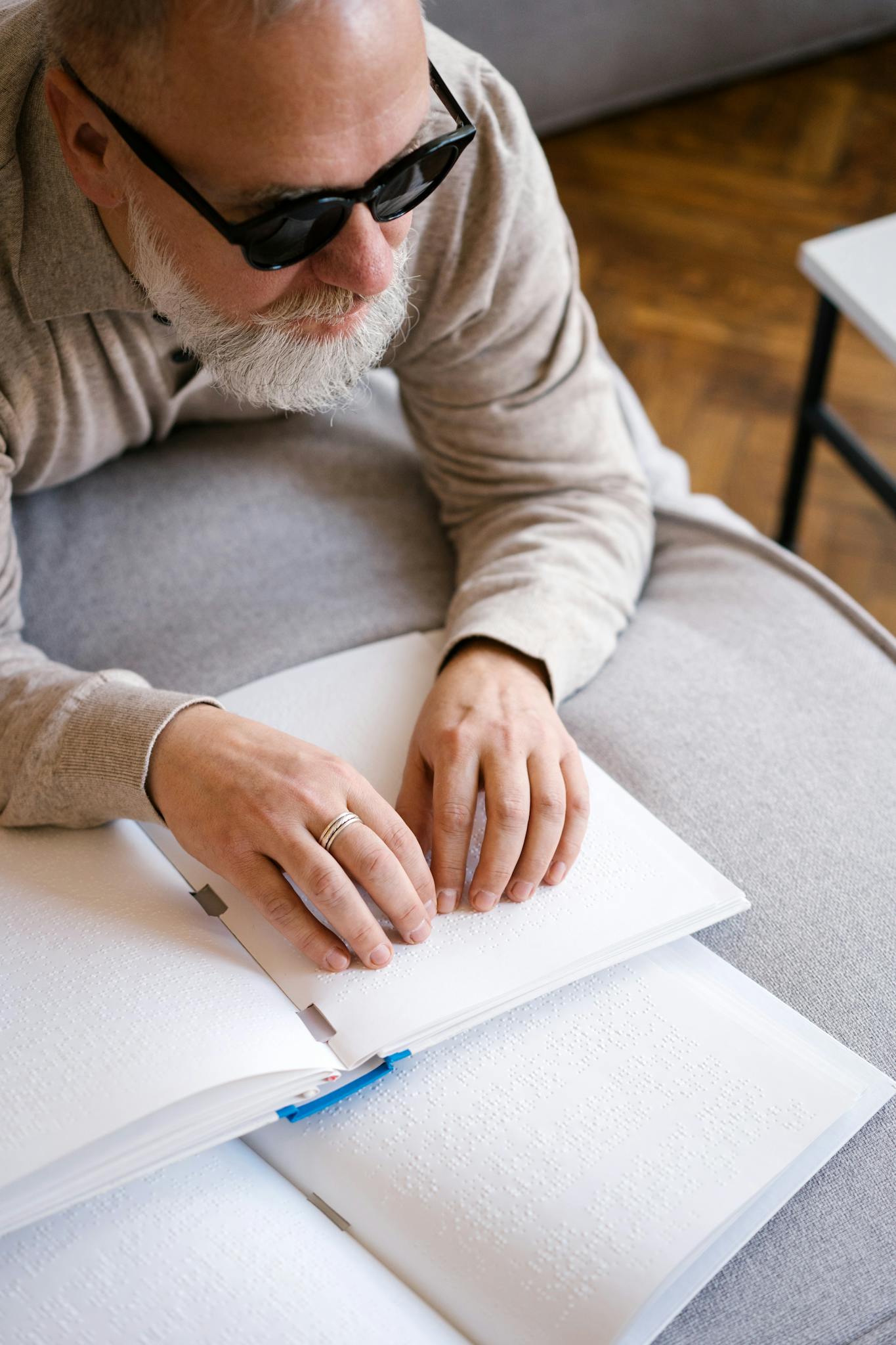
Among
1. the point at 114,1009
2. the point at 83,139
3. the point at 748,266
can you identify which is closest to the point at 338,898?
the point at 114,1009

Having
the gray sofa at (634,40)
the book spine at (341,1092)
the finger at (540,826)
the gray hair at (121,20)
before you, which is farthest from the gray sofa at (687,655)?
the gray sofa at (634,40)

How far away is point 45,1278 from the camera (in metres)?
0.64

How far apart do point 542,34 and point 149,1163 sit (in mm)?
2144

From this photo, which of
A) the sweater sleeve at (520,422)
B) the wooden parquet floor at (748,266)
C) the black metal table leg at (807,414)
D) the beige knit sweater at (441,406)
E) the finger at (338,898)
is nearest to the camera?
the finger at (338,898)

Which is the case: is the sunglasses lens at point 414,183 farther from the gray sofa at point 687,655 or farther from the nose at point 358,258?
the gray sofa at point 687,655

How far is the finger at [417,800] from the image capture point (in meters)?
0.84

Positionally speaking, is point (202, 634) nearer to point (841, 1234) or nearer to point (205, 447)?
point (205, 447)

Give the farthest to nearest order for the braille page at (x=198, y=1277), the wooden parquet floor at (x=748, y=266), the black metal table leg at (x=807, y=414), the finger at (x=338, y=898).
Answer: the wooden parquet floor at (x=748, y=266) < the black metal table leg at (x=807, y=414) < the finger at (x=338, y=898) < the braille page at (x=198, y=1277)

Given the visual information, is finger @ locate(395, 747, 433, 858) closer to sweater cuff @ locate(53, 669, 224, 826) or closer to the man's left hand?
the man's left hand

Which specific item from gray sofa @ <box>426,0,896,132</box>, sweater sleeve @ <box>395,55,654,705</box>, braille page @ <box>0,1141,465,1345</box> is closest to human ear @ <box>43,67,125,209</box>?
sweater sleeve @ <box>395,55,654,705</box>

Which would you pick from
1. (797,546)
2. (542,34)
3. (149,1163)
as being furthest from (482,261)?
(542,34)

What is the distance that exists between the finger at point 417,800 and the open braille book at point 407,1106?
0.08 meters

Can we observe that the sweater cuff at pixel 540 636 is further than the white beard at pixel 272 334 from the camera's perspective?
Yes

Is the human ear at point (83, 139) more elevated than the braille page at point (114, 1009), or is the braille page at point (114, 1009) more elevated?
the human ear at point (83, 139)
